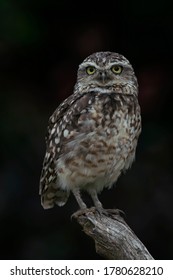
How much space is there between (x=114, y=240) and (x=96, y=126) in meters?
0.84

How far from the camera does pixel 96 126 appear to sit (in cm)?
825

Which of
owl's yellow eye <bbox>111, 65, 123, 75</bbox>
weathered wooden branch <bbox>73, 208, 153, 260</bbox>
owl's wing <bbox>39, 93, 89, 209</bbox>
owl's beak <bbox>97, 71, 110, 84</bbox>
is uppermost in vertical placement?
owl's yellow eye <bbox>111, 65, 123, 75</bbox>

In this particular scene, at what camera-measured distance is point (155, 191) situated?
429 inches

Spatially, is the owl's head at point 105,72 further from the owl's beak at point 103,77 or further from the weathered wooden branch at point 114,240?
the weathered wooden branch at point 114,240

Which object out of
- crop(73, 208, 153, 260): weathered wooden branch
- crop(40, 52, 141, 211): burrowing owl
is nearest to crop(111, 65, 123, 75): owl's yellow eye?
crop(40, 52, 141, 211): burrowing owl

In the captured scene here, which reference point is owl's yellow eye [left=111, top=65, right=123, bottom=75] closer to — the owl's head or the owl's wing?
the owl's head

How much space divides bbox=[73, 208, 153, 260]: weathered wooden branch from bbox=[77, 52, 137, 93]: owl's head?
843mm

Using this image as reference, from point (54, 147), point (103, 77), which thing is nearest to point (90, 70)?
point (103, 77)

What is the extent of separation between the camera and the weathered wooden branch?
25.1ft

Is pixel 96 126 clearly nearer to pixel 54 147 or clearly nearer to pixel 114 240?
pixel 54 147

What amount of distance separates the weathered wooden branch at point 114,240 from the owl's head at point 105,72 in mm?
843

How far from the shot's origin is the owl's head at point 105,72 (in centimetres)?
824
